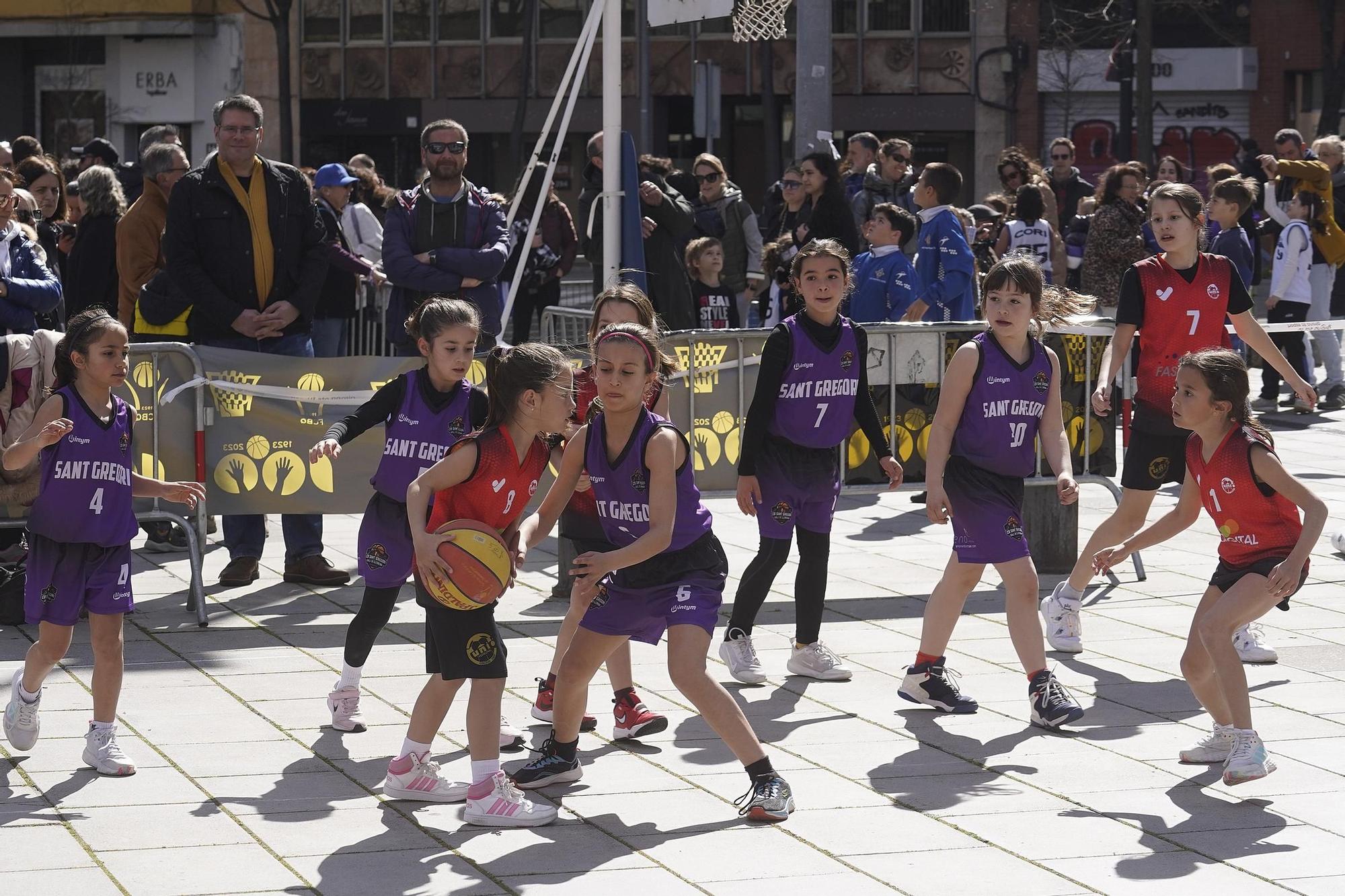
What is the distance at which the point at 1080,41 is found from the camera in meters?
39.4

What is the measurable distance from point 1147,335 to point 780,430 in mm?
1672

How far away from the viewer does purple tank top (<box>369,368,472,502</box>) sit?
6492 millimetres

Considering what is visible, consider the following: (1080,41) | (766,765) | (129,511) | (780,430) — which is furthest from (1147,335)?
(1080,41)

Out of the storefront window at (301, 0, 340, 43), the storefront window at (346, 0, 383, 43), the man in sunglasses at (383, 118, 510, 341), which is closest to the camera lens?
the man in sunglasses at (383, 118, 510, 341)

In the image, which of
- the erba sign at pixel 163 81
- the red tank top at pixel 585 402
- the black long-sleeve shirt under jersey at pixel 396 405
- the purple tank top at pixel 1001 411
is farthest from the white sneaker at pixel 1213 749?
the erba sign at pixel 163 81

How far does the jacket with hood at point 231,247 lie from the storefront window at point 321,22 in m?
35.3

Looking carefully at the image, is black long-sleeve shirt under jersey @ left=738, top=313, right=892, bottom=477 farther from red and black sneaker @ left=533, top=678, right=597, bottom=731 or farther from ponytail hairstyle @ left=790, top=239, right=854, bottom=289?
red and black sneaker @ left=533, top=678, right=597, bottom=731

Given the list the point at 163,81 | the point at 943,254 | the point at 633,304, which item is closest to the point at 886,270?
the point at 943,254

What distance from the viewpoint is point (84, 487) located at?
6.09 metres

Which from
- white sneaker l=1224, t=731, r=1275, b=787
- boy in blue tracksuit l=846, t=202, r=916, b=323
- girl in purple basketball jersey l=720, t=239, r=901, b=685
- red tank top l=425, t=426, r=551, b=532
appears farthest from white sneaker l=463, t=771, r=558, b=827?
boy in blue tracksuit l=846, t=202, r=916, b=323

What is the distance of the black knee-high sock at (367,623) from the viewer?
6465mm

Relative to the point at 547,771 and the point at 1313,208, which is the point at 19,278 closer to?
the point at 547,771

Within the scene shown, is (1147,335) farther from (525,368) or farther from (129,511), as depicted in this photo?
(129,511)

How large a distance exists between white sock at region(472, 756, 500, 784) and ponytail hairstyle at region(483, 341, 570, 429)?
0.96m
